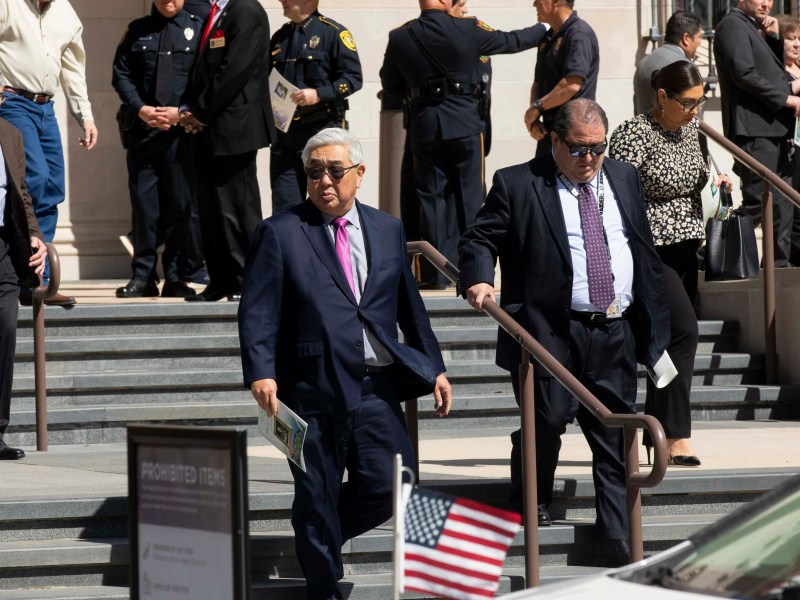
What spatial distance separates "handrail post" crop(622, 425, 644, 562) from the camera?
20.6 ft

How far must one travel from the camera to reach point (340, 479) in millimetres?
6219

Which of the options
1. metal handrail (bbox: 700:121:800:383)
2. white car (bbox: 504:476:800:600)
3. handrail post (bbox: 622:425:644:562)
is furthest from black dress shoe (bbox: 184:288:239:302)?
white car (bbox: 504:476:800:600)

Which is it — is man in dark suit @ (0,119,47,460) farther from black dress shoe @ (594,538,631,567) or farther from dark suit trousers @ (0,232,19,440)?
black dress shoe @ (594,538,631,567)

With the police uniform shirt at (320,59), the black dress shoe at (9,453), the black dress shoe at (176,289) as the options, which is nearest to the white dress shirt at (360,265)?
the black dress shoe at (9,453)

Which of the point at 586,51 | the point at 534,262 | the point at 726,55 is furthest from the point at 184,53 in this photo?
the point at 534,262

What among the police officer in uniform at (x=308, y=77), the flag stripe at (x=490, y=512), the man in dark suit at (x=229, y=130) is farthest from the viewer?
the police officer in uniform at (x=308, y=77)

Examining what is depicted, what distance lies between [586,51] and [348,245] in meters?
4.47

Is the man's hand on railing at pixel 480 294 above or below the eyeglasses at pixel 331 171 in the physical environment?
below

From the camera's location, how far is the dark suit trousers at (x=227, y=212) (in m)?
10.3

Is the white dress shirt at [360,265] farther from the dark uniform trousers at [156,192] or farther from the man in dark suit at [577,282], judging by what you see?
the dark uniform trousers at [156,192]

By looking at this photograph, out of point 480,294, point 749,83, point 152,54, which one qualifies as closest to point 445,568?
point 480,294

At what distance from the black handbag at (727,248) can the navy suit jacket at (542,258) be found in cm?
252

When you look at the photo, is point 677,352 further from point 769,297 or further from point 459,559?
point 459,559

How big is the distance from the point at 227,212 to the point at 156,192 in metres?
0.92
